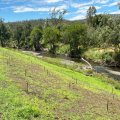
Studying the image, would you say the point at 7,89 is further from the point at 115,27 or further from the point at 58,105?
the point at 115,27

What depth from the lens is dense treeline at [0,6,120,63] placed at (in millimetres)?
88256

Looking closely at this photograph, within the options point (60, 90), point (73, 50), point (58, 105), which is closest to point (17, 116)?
point (58, 105)

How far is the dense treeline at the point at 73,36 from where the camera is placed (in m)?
88.3

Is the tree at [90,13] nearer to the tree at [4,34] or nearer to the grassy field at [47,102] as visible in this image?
the tree at [4,34]

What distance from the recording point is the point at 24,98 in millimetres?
20609

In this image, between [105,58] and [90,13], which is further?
[90,13]

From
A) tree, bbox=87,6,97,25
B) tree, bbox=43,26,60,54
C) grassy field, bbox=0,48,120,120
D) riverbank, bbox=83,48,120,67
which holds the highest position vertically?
tree, bbox=87,6,97,25

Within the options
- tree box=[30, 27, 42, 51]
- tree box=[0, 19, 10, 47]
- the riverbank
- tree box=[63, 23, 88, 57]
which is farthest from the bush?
tree box=[0, 19, 10, 47]

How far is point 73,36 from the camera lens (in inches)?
4368

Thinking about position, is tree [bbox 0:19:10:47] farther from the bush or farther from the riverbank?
the bush

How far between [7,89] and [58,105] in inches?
155

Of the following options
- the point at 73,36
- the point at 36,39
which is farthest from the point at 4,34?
the point at 73,36

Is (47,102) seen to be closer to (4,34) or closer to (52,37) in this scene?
(52,37)

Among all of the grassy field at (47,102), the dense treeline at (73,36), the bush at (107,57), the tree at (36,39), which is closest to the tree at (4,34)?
the dense treeline at (73,36)
